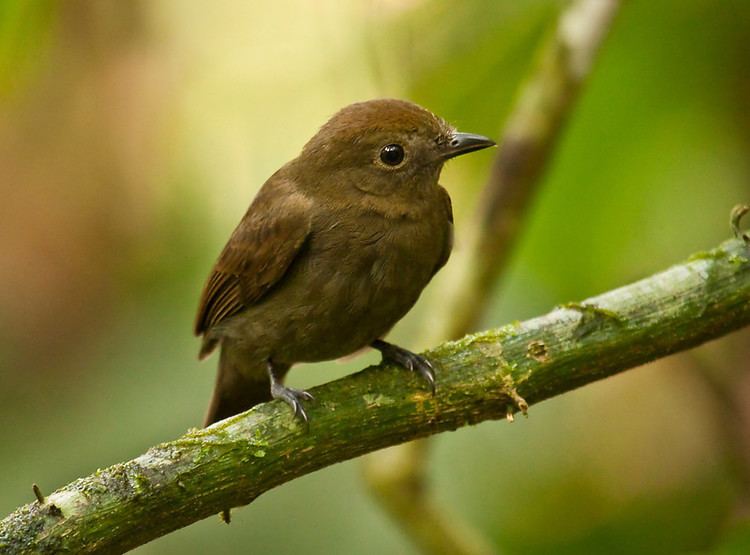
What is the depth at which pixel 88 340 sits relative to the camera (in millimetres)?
4797

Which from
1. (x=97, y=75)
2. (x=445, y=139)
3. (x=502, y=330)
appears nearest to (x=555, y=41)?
(x=445, y=139)

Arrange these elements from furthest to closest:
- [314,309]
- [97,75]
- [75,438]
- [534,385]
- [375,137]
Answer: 1. [97,75]
2. [75,438]
3. [375,137]
4. [314,309]
5. [534,385]

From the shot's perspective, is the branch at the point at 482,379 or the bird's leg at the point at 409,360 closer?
the branch at the point at 482,379

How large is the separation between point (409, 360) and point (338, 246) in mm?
475

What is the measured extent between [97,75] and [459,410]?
10.1ft

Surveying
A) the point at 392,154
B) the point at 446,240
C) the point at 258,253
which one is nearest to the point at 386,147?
the point at 392,154

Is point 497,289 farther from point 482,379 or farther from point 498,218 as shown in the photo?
point 482,379

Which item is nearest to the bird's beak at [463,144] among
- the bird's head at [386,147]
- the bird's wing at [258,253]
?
the bird's head at [386,147]

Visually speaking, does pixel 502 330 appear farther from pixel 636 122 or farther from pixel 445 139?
pixel 636 122

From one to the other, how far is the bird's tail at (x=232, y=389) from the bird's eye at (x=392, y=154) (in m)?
0.84

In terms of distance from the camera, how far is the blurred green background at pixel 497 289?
14.3 feet

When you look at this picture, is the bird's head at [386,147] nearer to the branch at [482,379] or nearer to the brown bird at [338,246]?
the brown bird at [338,246]

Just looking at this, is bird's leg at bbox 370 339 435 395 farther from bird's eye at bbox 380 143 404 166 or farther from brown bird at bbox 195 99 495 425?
bird's eye at bbox 380 143 404 166

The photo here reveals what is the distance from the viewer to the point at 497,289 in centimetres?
447
